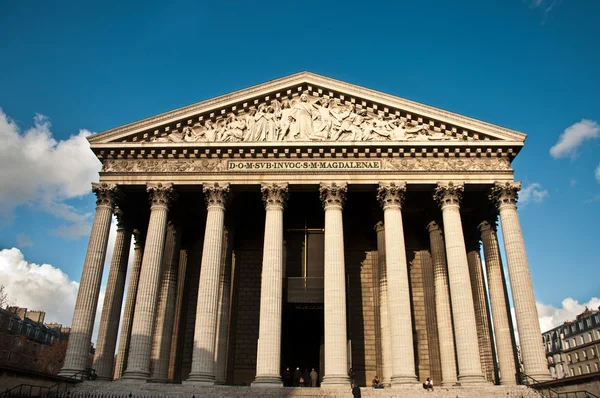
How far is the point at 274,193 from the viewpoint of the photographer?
25422 mm

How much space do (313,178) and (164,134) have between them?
8302 millimetres

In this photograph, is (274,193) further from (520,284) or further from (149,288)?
(520,284)

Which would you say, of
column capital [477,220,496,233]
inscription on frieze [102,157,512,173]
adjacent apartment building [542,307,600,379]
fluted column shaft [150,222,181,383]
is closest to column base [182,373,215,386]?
fluted column shaft [150,222,181,383]

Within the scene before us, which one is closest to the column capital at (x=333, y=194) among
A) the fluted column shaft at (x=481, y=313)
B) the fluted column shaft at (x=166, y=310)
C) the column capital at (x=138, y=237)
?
the fluted column shaft at (x=166, y=310)

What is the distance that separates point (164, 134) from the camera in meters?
26.7

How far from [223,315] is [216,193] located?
661 centimetres

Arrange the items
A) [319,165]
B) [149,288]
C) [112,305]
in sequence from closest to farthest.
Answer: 1. [149,288]
2. [319,165]
3. [112,305]

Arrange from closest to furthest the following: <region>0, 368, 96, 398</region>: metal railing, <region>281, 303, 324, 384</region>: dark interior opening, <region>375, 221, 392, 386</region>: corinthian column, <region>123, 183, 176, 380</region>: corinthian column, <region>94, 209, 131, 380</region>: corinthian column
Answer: <region>0, 368, 96, 398</region>: metal railing → <region>123, 183, 176, 380</region>: corinthian column → <region>375, 221, 392, 386</region>: corinthian column → <region>94, 209, 131, 380</region>: corinthian column → <region>281, 303, 324, 384</region>: dark interior opening

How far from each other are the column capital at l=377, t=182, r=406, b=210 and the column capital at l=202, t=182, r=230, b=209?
783cm

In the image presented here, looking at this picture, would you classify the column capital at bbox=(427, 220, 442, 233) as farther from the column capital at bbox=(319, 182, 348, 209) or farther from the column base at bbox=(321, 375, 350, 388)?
the column base at bbox=(321, 375, 350, 388)

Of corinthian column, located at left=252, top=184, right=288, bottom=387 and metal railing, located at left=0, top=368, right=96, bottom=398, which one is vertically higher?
corinthian column, located at left=252, top=184, right=288, bottom=387

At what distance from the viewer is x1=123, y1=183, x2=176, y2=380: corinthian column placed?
73.8ft

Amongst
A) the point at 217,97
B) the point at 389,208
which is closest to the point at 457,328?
the point at 389,208

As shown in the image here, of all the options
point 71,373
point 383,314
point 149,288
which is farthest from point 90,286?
point 383,314
